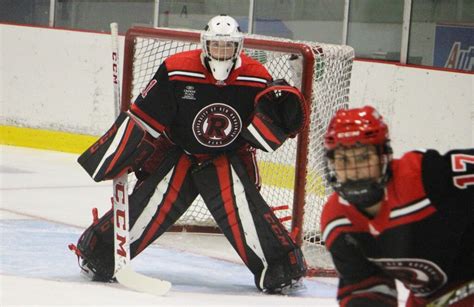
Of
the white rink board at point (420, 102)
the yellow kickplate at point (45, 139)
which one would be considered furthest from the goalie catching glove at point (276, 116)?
the yellow kickplate at point (45, 139)

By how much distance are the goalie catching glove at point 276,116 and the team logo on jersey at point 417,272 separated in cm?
138

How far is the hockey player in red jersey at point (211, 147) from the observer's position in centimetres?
384

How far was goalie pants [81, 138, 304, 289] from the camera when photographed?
12.9 feet

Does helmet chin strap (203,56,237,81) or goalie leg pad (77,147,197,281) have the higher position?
helmet chin strap (203,56,237,81)

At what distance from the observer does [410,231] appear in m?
2.30

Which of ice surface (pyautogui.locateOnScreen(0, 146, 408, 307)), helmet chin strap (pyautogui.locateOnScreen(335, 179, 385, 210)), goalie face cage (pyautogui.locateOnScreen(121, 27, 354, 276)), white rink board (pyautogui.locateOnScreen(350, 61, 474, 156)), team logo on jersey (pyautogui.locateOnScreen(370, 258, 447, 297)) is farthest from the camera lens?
white rink board (pyautogui.locateOnScreen(350, 61, 474, 156))

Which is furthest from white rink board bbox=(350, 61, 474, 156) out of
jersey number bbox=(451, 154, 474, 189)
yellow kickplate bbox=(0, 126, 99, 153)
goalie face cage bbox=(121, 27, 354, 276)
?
jersey number bbox=(451, 154, 474, 189)

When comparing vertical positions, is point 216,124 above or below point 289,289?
above

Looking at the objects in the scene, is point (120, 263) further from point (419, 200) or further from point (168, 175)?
point (419, 200)

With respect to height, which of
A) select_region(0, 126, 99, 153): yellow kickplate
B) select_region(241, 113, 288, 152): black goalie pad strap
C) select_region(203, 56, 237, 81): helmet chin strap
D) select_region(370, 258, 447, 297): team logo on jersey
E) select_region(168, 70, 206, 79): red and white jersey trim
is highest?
select_region(203, 56, 237, 81): helmet chin strap

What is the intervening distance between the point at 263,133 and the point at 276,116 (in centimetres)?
9

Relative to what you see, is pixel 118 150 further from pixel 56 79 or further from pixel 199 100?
pixel 56 79

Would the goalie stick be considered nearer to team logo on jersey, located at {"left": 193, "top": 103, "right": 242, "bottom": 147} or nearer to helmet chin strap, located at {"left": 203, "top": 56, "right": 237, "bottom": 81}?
team logo on jersey, located at {"left": 193, "top": 103, "right": 242, "bottom": 147}

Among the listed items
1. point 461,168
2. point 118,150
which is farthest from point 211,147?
point 461,168
